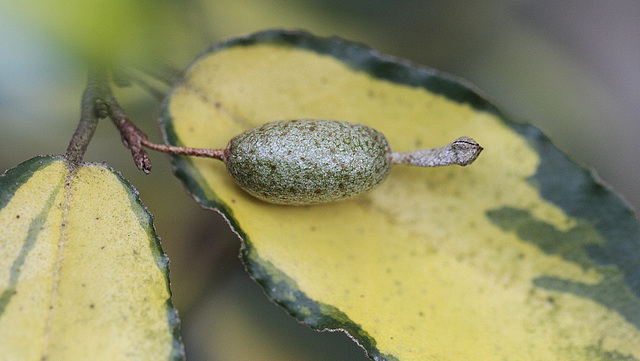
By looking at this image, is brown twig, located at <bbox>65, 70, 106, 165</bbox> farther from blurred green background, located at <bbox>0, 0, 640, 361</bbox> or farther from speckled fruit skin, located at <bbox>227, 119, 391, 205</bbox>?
speckled fruit skin, located at <bbox>227, 119, 391, 205</bbox>

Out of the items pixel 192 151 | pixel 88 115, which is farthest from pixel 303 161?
pixel 88 115

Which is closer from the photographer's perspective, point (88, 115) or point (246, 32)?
point (88, 115)

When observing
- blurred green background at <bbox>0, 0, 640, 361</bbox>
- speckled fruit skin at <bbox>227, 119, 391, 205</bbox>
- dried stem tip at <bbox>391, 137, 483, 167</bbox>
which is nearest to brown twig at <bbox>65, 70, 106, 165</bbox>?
blurred green background at <bbox>0, 0, 640, 361</bbox>

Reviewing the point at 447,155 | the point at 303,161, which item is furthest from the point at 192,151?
the point at 447,155

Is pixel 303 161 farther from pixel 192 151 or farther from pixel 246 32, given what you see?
pixel 246 32

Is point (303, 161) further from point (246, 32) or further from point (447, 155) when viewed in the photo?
point (246, 32)

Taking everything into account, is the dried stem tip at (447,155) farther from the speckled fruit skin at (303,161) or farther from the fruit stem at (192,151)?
the fruit stem at (192,151)
